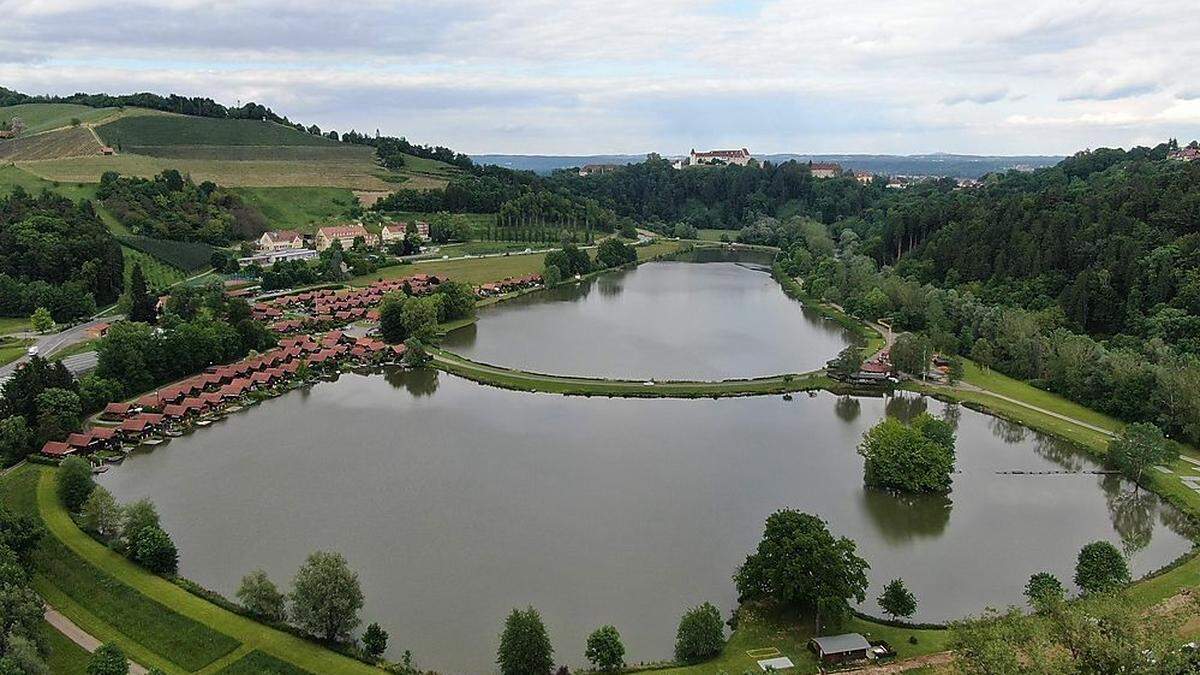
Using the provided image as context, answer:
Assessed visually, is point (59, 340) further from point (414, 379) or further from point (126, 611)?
point (126, 611)

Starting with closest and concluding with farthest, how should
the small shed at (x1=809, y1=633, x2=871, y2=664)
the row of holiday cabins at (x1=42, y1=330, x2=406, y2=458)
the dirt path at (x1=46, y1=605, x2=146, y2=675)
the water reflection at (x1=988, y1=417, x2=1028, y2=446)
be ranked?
the small shed at (x1=809, y1=633, x2=871, y2=664)
the dirt path at (x1=46, y1=605, x2=146, y2=675)
the row of holiday cabins at (x1=42, y1=330, x2=406, y2=458)
the water reflection at (x1=988, y1=417, x2=1028, y2=446)

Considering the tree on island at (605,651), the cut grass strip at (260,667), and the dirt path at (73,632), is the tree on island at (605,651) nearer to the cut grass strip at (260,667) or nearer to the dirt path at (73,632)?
the cut grass strip at (260,667)

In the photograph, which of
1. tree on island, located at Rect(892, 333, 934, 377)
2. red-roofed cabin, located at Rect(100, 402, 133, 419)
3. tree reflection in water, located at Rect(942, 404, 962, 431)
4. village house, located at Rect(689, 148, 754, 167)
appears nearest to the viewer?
red-roofed cabin, located at Rect(100, 402, 133, 419)

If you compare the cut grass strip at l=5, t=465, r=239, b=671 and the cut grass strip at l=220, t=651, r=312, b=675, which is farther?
the cut grass strip at l=5, t=465, r=239, b=671

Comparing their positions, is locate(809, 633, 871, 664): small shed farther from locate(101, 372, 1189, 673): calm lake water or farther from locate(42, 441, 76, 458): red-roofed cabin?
locate(42, 441, 76, 458): red-roofed cabin

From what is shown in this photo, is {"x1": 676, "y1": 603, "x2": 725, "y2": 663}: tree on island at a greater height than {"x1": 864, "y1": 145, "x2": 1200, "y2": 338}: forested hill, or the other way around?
{"x1": 864, "y1": 145, "x2": 1200, "y2": 338}: forested hill

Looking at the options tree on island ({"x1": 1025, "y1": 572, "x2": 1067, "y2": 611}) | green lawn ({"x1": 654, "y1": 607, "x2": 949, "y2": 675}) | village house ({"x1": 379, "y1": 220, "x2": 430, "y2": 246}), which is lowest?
green lawn ({"x1": 654, "y1": 607, "x2": 949, "y2": 675})

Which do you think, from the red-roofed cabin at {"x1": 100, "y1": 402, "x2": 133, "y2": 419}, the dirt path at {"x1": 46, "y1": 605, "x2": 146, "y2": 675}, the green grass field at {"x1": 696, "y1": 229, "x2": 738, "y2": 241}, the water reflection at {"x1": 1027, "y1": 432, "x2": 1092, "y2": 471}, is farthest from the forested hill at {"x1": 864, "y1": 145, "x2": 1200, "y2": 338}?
the red-roofed cabin at {"x1": 100, "y1": 402, "x2": 133, "y2": 419}
